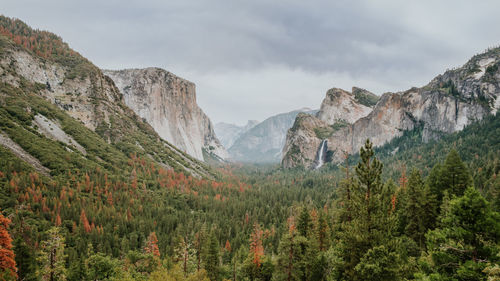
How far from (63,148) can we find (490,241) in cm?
13264

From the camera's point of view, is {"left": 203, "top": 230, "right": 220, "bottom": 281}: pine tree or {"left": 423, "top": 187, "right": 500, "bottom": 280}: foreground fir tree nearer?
{"left": 423, "top": 187, "right": 500, "bottom": 280}: foreground fir tree

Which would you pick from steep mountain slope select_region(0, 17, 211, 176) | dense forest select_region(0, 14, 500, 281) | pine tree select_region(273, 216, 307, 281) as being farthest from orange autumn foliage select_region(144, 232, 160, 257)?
steep mountain slope select_region(0, 17, 211, 176)

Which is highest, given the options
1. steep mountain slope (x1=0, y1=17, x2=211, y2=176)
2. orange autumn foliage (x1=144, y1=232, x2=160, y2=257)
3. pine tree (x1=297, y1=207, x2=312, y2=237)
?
steep mountain slope (x1=0, y1=17, x2=211, y2=176)

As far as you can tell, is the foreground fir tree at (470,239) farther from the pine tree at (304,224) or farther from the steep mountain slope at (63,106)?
the steep mountain slope at (63,106)

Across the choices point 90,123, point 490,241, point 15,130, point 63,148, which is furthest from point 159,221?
point 90,123

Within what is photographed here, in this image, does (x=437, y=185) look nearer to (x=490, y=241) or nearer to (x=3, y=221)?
(x=490, y=241)

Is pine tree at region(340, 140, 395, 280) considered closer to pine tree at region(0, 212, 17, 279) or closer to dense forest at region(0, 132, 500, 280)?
dense forest at region(0, 132, 500, 280)

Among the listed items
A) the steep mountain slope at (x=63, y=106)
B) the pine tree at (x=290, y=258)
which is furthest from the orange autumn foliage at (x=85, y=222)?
the pine tree at (x=290, y=258)

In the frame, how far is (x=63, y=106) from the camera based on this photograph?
144 meters

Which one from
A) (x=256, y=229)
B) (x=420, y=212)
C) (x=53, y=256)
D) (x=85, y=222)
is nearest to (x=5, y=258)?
(x=53, y=256)

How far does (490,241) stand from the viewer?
1103 cm

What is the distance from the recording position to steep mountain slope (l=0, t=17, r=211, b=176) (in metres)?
109

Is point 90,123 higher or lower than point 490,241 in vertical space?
higher

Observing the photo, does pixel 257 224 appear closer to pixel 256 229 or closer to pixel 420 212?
pixel 256 229
